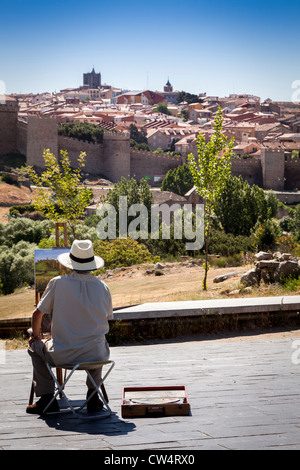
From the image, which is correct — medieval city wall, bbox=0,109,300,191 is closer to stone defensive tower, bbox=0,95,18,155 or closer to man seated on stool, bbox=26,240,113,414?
stone defensive tower, bbox=0,95,18,155

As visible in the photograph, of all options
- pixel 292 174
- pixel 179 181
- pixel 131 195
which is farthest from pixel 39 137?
pixel 131 195

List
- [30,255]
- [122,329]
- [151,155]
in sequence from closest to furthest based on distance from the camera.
→ 1. [122,329]
2. [30,255]
3. [151,155]

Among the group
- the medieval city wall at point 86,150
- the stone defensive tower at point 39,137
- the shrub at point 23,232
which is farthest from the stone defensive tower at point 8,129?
the shrub at point 23,232

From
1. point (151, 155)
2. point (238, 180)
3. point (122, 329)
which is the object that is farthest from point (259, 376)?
point (151, 155)

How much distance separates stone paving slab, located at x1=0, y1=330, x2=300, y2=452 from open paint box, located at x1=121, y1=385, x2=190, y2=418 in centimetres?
4

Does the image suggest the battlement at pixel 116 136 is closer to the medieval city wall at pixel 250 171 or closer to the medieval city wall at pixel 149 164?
the medieval city wall at pixel 149 164

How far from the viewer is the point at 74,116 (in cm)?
7819

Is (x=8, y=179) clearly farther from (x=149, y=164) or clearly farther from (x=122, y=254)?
(x=122, y=254)

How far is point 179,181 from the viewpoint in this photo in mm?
51594

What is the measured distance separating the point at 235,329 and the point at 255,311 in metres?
0.21

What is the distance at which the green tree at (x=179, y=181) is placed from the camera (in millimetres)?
51406

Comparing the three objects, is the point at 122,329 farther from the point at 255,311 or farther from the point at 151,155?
the point at 151,155

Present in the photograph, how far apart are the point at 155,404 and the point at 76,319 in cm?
55

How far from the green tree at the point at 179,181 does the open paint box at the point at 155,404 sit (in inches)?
1897
